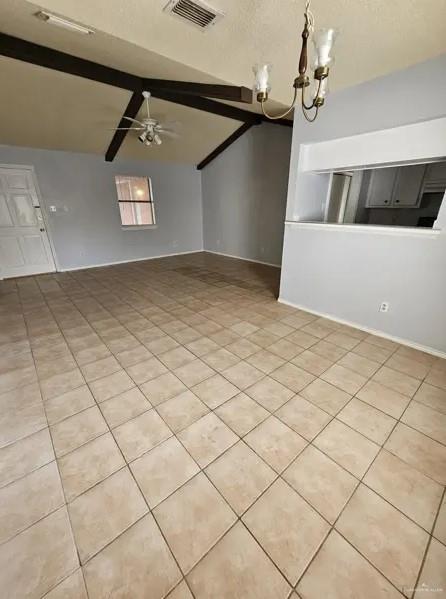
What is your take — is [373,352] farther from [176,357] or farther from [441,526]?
[176,357]

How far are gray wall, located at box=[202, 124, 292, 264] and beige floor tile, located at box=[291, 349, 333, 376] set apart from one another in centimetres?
353

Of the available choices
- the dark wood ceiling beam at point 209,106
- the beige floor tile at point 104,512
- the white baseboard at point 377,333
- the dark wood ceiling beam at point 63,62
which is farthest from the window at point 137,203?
the beige floor tile at point 104,512

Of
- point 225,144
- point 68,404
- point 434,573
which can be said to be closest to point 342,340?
point 434,573

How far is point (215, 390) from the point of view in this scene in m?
1.99

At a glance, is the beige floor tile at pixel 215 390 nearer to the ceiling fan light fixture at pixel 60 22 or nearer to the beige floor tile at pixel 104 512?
the beige floor tile at pixel 104 512

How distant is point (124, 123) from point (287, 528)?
5804mm

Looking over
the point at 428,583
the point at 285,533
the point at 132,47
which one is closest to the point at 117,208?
the point at 132,47

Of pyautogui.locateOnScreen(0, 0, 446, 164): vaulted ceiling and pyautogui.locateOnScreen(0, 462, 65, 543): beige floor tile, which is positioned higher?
pyautogui.locateOnScreen(0, 0, 446, 164): vaulted ceiling

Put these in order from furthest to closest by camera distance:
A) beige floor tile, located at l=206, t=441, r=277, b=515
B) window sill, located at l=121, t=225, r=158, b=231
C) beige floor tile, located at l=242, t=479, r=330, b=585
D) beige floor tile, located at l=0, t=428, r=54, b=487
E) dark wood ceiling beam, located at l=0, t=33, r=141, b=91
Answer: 1. window sill, located at l=121, t=225, r=158, b=231
2. dark wood ceiling beam, located at l=0, t=33, r=141, b=91
3. beige floor tile, located at l=0, t=428, r=54, b=487
4. beige floor tile, located at l=206, t=441, r=277, b=515
5. beige floor tile, located at l=242, t=479, r=330, b=585

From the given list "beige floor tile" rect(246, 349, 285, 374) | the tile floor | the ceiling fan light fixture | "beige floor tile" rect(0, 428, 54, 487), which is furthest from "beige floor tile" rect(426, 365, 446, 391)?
Result: the ceiling fan light fixture

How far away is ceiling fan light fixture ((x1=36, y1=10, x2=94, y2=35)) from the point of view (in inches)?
73.7

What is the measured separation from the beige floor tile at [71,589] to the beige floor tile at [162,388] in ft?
3.05

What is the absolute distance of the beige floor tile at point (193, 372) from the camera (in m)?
2.10

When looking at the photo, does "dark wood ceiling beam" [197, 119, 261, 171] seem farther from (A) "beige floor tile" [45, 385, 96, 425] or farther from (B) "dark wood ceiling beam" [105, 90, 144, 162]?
(A) "beige floor tile" [45, 385, 96, 425]
